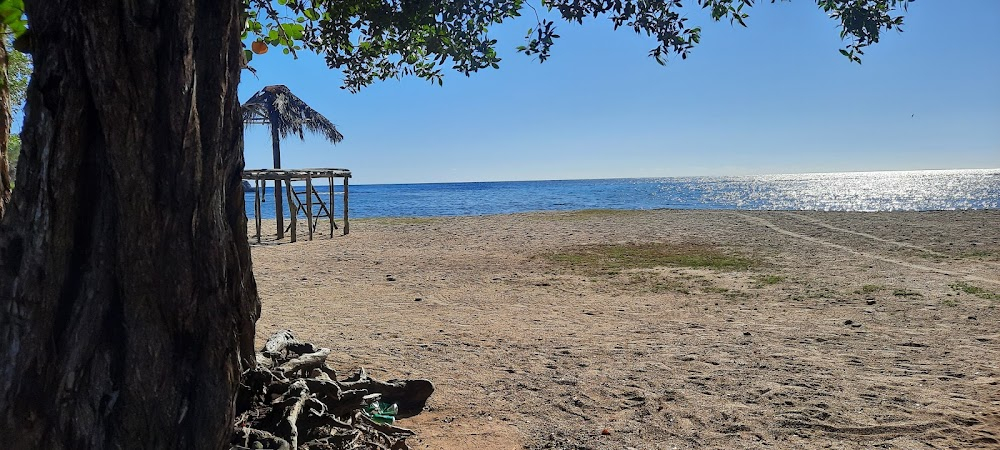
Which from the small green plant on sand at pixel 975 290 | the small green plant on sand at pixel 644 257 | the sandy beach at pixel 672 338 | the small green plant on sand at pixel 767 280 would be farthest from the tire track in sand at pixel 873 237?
the small green plant on sand at pixel 767 280

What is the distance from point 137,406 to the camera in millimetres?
2479

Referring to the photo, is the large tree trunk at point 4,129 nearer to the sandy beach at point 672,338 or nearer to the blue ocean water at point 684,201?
the sandy beach at point 672,338

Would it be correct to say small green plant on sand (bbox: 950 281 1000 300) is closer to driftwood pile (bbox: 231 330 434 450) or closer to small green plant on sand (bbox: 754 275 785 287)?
small green plant on sand (bbox: 754 275 785 287)

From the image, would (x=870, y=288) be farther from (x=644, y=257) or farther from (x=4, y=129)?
(x=4, y=129)

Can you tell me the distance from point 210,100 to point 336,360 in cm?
449

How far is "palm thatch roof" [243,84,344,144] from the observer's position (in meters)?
25.5

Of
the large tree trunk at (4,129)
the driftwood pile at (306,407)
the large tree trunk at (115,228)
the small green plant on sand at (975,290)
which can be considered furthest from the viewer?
the small green plant on sand at (975,290)

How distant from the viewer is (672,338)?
750 cm

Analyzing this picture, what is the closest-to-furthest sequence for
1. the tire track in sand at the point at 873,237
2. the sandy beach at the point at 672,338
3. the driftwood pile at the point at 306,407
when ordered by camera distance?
the driftwood pile at the point at 306,407, the sandy beach at the point at 672,338, the tire track in sand at the point at 873,237

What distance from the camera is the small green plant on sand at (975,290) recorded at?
30.5 ft

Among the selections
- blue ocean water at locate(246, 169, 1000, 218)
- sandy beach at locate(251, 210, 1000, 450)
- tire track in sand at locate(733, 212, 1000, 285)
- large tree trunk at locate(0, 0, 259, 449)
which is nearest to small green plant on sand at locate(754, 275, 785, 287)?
sandy beach at locate(251, 210, 1000, 450)

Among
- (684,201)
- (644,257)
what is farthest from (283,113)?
(684,201)

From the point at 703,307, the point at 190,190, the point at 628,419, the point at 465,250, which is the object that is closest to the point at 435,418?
the point at 628,419

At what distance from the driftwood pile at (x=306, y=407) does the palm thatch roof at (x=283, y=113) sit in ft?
72.3
